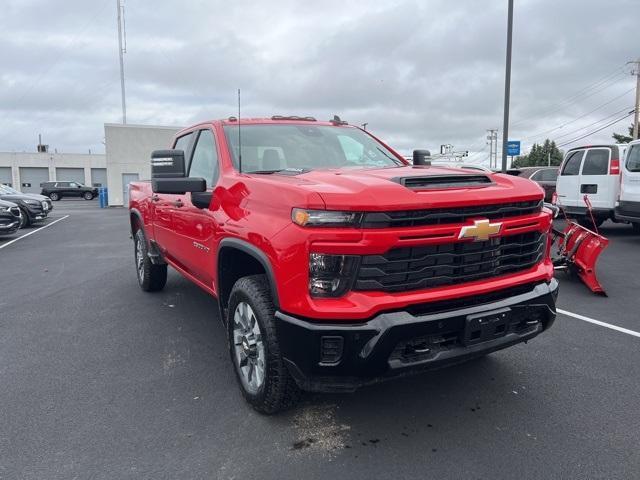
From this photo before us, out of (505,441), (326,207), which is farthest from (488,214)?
(505,441)

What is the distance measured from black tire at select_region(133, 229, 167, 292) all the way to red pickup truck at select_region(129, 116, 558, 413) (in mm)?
2742

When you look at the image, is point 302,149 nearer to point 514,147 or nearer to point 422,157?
point 422,157

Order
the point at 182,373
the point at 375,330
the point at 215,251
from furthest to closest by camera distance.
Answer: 1. the point at 182,373
2. the point at 215,251
3. the point at 375,330

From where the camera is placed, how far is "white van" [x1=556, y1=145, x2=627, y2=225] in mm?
10727

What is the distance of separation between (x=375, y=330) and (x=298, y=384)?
573 mm

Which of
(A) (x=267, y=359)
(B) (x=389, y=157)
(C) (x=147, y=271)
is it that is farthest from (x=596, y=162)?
(A) (x=267, y=359)

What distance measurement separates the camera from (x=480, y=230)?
282 cm

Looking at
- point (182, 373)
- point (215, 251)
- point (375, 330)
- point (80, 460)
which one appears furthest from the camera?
point (182, 373)

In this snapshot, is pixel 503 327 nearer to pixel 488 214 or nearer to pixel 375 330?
pixel 488 214

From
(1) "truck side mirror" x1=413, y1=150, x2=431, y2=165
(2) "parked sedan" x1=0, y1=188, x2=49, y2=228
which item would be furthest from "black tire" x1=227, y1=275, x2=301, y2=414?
(2) "parked sedan" x1=0, y1=188, x2=49, y2=228

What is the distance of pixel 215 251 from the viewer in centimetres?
362

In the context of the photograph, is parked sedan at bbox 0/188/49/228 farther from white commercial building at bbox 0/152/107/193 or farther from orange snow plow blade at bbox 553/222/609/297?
white commercial building at bbox 0/152/107/193

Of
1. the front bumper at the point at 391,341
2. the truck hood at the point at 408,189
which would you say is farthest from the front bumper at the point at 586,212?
the front bumper at the point at 391,341

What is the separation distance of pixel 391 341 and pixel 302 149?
2.10 metres
